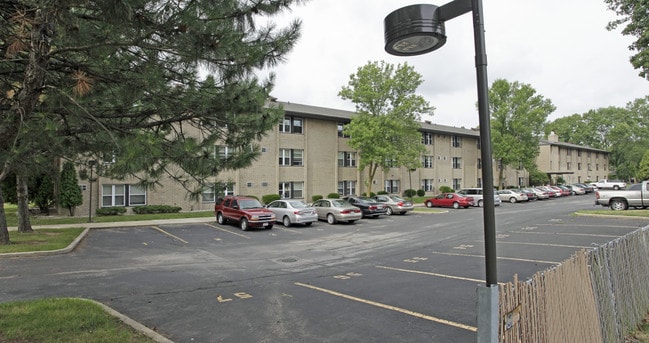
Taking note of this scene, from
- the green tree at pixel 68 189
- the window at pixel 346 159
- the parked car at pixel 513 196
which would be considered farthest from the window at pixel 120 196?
the parked car at pixel 513 196

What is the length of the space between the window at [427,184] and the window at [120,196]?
105ft

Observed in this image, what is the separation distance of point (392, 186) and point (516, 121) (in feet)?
64.2

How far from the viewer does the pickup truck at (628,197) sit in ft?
71.9

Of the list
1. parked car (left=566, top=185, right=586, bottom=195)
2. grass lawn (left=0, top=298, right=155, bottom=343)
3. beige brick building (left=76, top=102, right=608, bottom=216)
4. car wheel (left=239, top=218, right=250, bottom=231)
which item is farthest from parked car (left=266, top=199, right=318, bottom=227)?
parked car (left=566, top=185, right=586, bottom=195)

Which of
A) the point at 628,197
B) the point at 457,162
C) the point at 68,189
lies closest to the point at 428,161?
the point at 457,162

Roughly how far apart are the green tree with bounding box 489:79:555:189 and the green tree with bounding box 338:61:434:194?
18.5 m

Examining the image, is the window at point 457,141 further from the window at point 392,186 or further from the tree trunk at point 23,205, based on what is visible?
the tree trunk at point 23,205

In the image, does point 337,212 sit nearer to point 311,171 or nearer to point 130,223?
point 130,223

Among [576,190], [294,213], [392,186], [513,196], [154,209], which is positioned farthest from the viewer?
[576,190]

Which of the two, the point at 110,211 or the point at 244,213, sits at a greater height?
the point at 244,213

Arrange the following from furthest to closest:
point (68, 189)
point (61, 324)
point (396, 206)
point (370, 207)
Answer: point (396, 206)
point (370, 207)
point (68, 189)
point (61, 324)

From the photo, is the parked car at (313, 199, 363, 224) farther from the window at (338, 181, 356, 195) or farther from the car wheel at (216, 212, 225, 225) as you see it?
the window at (338, 181, 356, 195)

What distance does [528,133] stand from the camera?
154ft

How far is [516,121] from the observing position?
155ft
